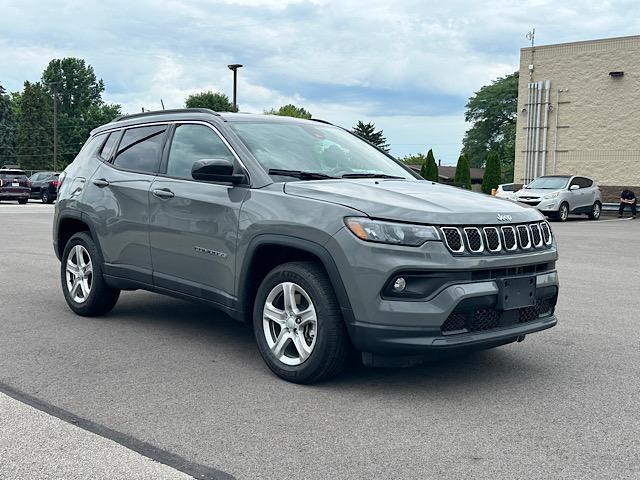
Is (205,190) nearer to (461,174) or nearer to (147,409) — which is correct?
(147,409)

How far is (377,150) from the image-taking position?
21.0 feet

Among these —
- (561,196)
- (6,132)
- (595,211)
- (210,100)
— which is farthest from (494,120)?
(6,132)

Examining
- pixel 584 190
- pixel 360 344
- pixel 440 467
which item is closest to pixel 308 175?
pixel 360 344

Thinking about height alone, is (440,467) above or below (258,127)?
below

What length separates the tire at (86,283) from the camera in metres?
6.57

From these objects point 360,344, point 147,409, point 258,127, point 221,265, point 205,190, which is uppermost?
point 258,127

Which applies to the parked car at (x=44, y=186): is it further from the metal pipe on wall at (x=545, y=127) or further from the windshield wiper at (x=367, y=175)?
the windshield wiper at (x=367, y=175)

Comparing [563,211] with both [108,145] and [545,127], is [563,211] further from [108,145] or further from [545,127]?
[108,145]

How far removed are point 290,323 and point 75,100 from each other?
4274 inches

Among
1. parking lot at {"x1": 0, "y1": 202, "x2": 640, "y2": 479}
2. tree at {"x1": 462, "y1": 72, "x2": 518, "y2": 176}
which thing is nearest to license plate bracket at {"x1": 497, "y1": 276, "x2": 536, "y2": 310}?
parking lot at {"x1": 0, "y1": 202, "x2": 640, "y2": 479}

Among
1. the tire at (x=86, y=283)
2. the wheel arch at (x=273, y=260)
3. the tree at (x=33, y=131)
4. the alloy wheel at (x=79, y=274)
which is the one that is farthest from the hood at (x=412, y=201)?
the tree at (x=33, y=131)

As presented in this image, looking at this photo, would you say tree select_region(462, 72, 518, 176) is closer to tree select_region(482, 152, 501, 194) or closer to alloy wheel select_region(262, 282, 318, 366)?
tree select_region(482, 152, 501, 194)

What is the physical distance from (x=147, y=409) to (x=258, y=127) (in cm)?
240

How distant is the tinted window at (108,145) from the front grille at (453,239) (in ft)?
12.2
